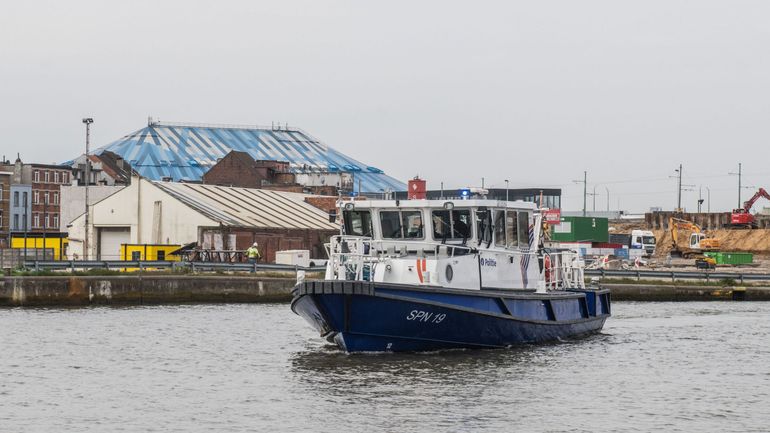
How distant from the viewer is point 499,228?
112 feet

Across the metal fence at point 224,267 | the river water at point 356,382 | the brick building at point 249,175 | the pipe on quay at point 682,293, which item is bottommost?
the river water at point 356,382

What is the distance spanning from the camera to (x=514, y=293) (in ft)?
110

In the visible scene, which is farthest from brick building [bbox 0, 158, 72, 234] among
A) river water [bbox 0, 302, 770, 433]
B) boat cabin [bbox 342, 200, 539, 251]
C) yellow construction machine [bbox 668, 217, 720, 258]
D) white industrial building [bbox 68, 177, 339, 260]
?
boat cabin [bbox 342, 200, 539, 251]

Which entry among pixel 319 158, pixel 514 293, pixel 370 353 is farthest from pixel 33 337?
pixel 319 158

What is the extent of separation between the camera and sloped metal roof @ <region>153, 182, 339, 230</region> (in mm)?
72438

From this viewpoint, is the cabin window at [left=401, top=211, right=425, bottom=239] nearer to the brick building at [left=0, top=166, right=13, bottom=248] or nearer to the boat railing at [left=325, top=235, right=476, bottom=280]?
the boat railing at [left=325, top=235, right=476, bottom=280]

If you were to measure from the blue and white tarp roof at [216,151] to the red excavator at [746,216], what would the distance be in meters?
38.8

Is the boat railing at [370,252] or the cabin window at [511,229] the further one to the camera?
the cabin window at [511,229]

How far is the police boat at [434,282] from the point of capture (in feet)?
100

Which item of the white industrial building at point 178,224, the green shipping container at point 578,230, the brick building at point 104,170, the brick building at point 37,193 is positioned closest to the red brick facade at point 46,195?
the brick building at point 37,193

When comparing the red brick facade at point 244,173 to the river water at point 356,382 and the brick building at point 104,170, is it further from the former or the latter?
the river water at point 356,382

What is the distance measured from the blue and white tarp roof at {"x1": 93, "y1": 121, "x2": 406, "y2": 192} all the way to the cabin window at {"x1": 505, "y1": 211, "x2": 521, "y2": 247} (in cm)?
10656

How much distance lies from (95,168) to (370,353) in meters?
95.5

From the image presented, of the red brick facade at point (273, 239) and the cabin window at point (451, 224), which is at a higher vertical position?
the cabin window at point (451, 224)
